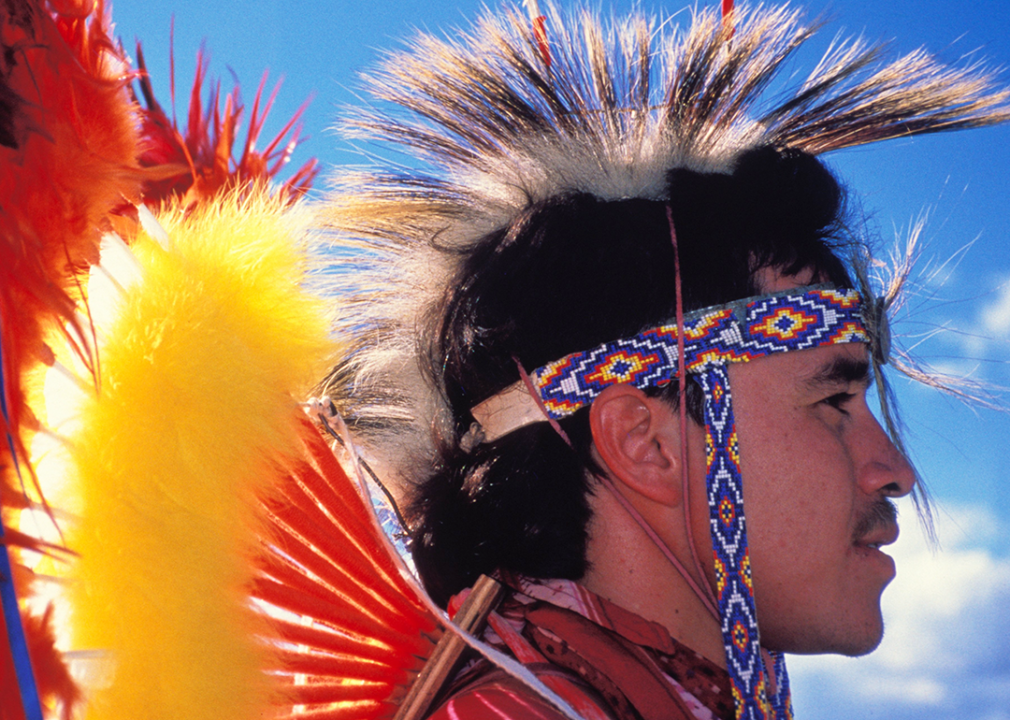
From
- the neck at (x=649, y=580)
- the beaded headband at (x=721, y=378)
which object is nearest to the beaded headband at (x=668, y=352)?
the beaded headband at (x=721, y=378)

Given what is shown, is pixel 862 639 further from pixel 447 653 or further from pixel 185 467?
pixel 185 467

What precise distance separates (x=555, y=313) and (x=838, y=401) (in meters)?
0.59

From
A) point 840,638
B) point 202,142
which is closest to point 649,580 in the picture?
point 840,638

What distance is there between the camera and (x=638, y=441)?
1.61m

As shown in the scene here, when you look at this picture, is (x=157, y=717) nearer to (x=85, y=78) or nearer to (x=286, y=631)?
(x=286, y=631)

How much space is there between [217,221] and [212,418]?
1.19ft

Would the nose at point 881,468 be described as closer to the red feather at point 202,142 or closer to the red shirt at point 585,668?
the red shirt at point 585,668

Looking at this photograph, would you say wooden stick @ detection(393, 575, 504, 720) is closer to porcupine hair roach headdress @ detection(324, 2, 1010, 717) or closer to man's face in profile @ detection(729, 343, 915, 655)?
porcupine hair roach headdress @ detection(324, 2, 1010, 717)

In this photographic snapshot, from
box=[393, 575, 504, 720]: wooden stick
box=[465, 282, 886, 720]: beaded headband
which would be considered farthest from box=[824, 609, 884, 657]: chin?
box=[393, 575, 504, 720]: wooden stick

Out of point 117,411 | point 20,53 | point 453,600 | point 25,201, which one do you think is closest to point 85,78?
point 20,53

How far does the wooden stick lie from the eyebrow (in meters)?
0.73

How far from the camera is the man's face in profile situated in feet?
5.08

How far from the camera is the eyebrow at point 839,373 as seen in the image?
1.64 meters

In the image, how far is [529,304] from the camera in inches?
65.5
